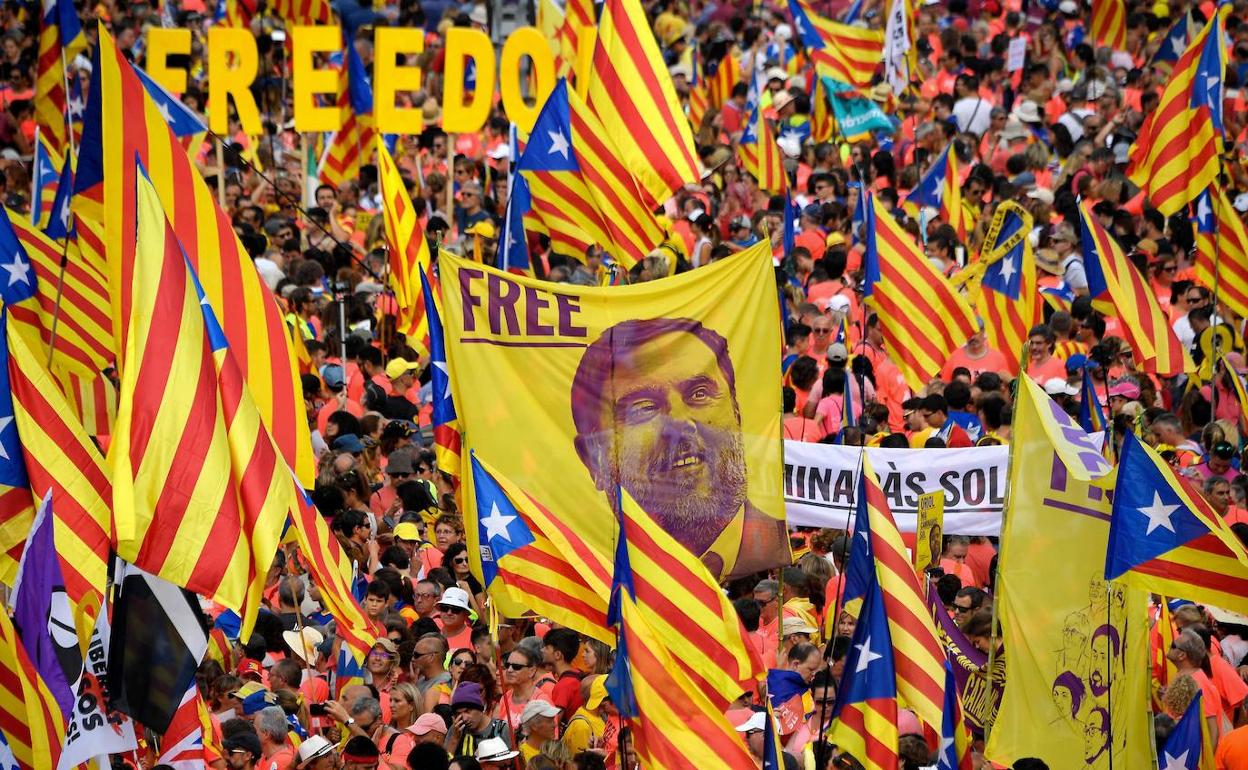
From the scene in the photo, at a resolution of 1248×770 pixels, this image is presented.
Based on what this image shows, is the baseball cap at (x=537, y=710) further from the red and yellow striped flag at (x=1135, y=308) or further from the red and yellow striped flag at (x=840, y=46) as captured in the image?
the red and yellow striped flag at (x=840, y=46)

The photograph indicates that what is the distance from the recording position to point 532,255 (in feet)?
61.6

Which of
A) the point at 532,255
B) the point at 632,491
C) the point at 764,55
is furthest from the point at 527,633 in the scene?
the point at 764,55

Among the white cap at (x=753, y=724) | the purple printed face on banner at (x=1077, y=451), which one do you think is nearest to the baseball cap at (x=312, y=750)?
the white cap at (x=753, y=724)

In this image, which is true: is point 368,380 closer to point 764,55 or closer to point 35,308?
point 35,308

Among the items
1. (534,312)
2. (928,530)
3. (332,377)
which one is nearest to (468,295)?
(534,312)

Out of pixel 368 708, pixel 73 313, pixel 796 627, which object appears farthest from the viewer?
pixel 73 313

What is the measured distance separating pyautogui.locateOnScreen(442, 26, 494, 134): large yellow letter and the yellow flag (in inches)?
400

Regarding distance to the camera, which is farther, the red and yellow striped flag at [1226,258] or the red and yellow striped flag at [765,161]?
the red and yellow striped flag at [765,161]

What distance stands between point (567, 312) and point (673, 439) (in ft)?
2.82

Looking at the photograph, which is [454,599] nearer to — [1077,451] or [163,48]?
[1077,451]

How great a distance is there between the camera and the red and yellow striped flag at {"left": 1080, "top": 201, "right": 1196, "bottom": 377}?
15.5m

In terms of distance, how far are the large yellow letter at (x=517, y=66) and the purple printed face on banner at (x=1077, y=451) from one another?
9.55 m

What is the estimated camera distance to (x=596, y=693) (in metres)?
11.4

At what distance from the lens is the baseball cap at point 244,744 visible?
10.9 meters
